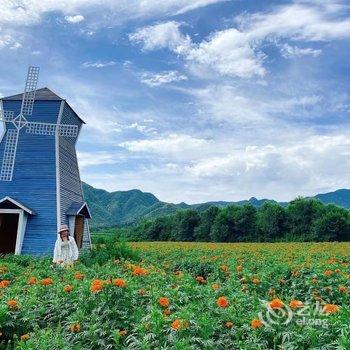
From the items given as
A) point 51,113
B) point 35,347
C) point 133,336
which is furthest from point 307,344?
point 51,113

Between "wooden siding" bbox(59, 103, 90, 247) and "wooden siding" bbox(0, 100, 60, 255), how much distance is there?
1.69 ft

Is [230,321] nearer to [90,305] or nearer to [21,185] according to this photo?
[90,305]

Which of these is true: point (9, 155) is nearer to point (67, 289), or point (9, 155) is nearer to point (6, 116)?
point (6, 116)

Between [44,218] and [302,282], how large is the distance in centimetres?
1383

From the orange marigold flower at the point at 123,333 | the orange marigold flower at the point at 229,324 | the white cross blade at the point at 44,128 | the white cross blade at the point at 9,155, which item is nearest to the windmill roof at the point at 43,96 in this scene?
the white cross blade at the point at 44,128

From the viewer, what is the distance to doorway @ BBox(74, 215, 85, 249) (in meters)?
22.7

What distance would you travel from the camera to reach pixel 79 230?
76.1ft

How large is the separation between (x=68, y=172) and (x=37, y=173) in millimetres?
2102

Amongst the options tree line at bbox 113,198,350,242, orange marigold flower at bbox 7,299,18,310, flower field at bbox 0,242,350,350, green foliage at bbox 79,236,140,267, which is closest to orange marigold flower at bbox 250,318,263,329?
flower field at bbox 0,242,350,350

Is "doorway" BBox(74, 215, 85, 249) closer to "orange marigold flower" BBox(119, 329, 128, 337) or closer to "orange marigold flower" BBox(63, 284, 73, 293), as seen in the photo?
"orange marigold flower" BBox(63, 284, 73, 293)

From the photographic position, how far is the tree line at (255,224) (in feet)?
226

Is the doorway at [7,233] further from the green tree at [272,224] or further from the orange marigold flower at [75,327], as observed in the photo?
the green tree at [272,224]

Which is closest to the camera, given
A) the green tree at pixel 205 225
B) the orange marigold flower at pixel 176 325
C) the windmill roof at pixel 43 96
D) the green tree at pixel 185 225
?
the orange marigold flower at pixel 176 325

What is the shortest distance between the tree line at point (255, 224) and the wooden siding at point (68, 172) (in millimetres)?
45047
